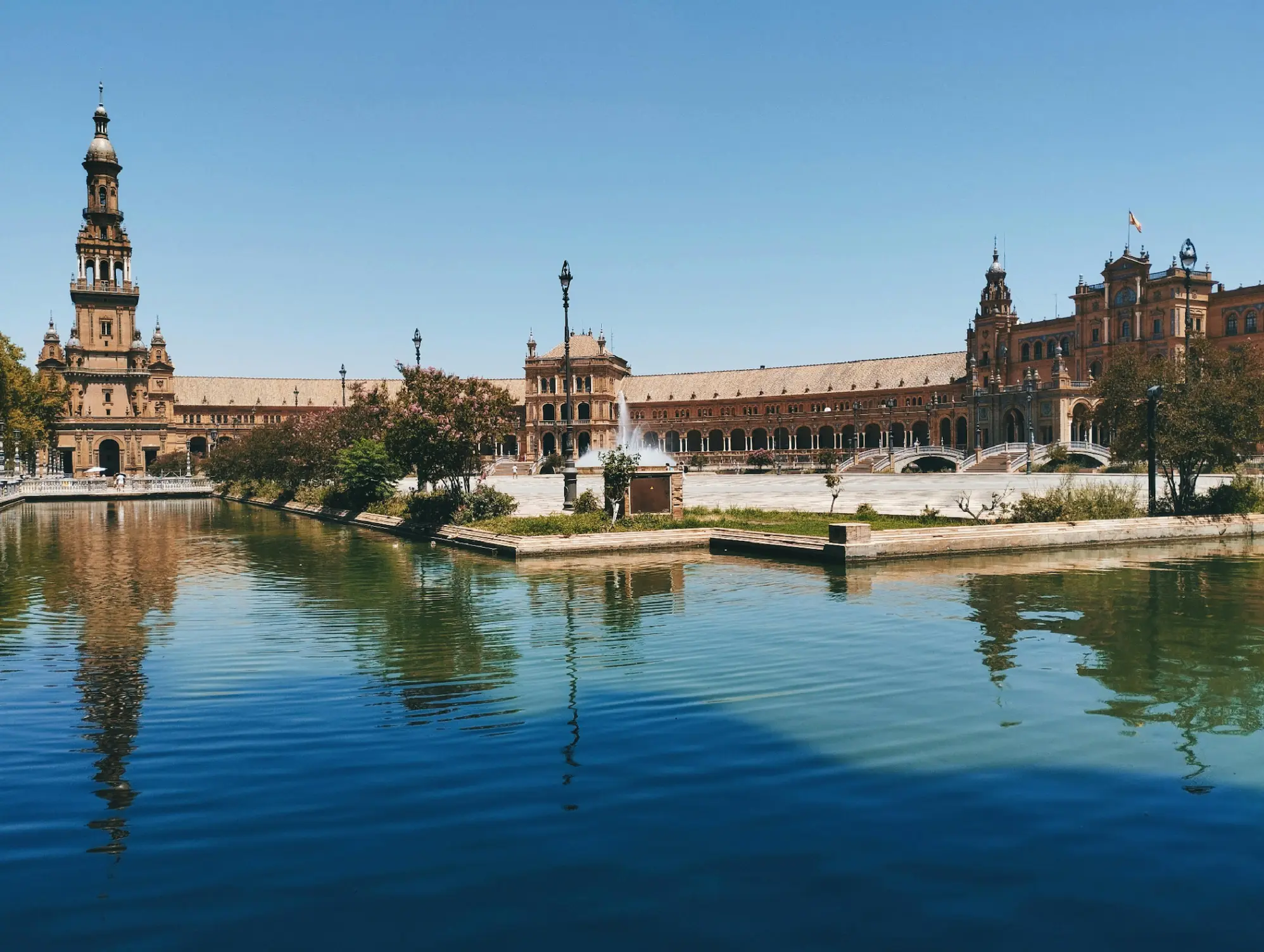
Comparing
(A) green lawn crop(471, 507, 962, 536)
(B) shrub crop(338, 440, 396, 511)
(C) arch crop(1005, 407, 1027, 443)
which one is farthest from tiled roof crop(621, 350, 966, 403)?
(A) green lawn crop(471, 507, 962, 536)

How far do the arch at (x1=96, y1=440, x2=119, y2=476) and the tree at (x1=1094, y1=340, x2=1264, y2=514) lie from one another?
87739mm

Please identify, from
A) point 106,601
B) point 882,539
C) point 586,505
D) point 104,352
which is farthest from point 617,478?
point 104,352

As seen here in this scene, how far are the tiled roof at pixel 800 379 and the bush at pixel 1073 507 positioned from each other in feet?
257

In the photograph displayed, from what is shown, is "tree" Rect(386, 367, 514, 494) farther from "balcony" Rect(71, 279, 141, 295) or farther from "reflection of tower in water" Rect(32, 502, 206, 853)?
"balcony" Rect(71, 279, 141, 295)

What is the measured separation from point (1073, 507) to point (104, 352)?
290 ft

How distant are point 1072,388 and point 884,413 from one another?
85.3 feet

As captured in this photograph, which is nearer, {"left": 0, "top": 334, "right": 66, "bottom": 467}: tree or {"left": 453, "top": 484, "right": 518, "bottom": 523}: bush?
{"left": 453, "top": 484, "right": 518, "bottom": 523}: bush

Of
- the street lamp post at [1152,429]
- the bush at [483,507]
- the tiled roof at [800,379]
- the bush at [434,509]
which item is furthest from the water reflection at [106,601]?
the tiled roof at [800,379]

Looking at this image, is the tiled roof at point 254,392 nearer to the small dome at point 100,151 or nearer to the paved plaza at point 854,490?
the small dome at point 100,151

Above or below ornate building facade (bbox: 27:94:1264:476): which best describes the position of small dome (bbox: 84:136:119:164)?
above

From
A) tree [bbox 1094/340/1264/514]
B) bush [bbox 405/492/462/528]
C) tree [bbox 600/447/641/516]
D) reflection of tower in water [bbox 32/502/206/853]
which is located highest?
tree [bbox 1094/340/1264/514]

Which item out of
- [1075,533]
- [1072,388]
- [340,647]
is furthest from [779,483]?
[340,647]

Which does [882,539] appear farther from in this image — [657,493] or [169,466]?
[169,466]

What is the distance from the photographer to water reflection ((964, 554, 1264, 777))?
929 centimetres
